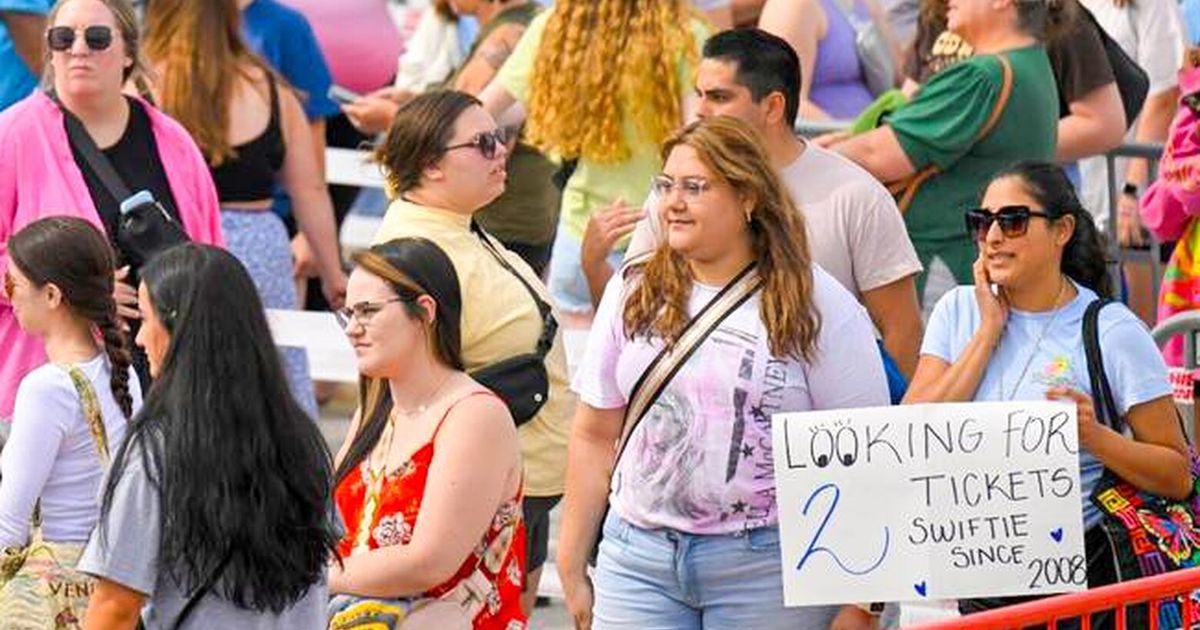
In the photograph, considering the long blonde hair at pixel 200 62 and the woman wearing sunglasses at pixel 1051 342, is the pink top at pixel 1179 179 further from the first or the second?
the long blonde hair at pixel 200 62

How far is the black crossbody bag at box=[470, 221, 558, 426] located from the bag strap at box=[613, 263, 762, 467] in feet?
2.19

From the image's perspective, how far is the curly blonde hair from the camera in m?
9.03

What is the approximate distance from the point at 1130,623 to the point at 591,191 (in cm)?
316

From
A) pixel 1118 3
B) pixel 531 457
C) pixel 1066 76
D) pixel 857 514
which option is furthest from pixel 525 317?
pixel 1118 3

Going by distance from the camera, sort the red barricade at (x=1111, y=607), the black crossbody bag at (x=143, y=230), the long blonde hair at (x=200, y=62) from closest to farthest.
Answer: the red barricade at (x=1111, y=607) → the black crossbody bag at (x=143, y=230) → the long blonde hair at (x=200, y=62)

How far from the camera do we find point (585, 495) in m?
6.93

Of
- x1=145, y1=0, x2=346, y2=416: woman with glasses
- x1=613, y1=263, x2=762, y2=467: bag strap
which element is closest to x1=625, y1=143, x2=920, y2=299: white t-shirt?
x1=613, y1=263, x2=762, y2=467: bag strap

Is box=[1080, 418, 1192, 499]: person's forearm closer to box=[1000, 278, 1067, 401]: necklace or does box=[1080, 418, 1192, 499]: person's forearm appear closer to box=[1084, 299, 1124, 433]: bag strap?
box=[1084, 299, 1124, 433]: bag strap

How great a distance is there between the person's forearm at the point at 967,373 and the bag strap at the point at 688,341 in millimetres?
527

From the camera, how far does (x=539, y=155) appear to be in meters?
10.0

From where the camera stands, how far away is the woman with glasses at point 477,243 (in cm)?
745

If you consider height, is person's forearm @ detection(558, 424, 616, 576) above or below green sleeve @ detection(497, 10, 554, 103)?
below

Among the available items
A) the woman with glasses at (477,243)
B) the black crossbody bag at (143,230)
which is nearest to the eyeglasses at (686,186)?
the woman with glasses at (477,243)

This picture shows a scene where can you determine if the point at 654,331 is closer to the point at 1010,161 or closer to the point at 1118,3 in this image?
the point at 1010,161
